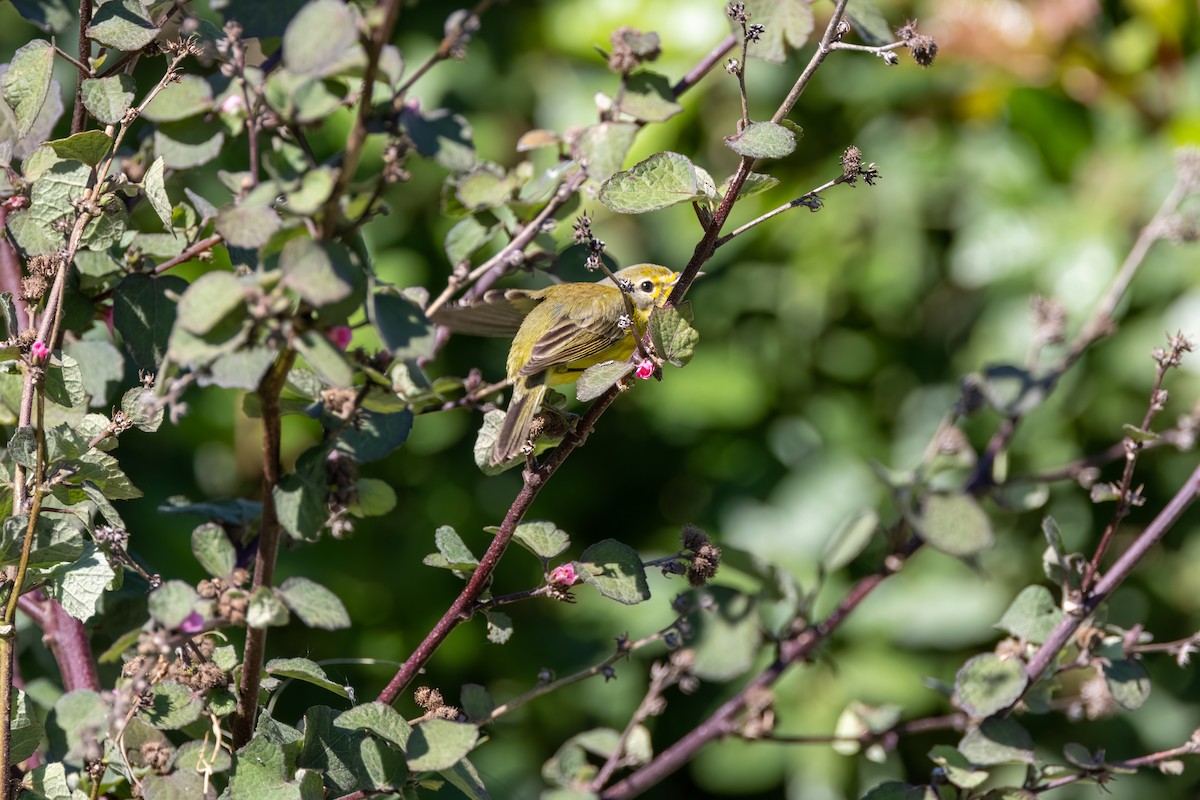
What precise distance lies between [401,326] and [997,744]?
1.55 ft

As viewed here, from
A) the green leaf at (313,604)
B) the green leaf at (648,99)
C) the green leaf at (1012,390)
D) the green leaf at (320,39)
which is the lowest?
the green leaf at (1012,390)

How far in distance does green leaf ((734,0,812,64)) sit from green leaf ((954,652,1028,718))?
0.40 meters

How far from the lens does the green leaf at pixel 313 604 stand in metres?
0.55

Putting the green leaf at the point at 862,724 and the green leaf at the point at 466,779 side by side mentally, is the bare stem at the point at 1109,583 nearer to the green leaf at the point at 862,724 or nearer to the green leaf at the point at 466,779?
the green leaf at the point at 862,724

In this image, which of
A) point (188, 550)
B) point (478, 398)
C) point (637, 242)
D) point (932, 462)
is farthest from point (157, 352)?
point (637, 242)

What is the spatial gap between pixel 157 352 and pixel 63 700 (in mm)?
203

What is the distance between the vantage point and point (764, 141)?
22.6 inches

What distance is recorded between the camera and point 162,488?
1.82m

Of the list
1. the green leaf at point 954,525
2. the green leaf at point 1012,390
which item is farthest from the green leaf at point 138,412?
the green leaf at point 1012,390

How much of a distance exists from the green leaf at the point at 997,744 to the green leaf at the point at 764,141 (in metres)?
0.40

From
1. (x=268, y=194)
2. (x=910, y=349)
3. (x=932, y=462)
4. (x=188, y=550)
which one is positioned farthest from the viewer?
(x=910, y=349)

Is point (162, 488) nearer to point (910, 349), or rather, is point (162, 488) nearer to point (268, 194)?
point (910, 349)

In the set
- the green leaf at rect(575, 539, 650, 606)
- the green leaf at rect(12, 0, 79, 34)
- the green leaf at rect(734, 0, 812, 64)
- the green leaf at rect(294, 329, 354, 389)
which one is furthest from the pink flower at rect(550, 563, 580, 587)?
the green leaf at rect(12, 0, 79, 34)

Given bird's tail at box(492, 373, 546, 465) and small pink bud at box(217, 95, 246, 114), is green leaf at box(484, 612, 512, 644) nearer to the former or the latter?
bird's tail at box(492, 373, 546, 465)
